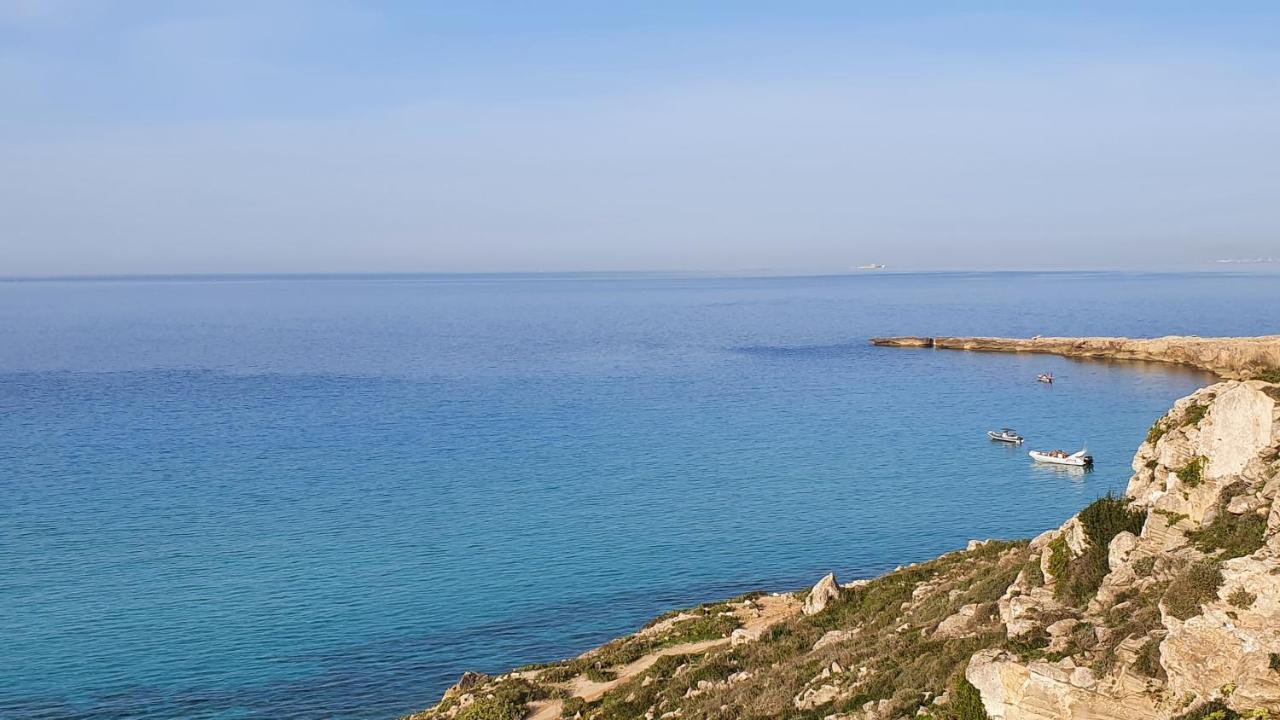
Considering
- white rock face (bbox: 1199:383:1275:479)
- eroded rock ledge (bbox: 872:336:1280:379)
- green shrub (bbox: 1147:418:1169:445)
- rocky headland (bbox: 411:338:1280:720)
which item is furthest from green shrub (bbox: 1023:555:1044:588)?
eroded rock ledge (bbox: 872:336:1280:379)

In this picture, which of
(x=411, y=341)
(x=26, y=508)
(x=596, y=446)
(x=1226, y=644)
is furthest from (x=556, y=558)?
(x=411, y=341)

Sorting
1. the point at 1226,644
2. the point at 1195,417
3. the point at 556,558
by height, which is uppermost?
the point at 1195,417

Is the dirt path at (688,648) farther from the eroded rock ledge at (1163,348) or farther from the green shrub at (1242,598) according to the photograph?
the eroded rock ledge at (1163,348)

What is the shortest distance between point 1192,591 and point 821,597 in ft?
61.9

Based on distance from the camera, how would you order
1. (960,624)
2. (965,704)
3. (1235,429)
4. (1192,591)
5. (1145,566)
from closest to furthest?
(1192,591) < (965,704) < (1145,566) < (1235,429) < (960,624)

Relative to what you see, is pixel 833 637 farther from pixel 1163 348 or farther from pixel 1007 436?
pixel 1163 348

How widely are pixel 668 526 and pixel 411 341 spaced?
133013 millimetres

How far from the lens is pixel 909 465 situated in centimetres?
7844

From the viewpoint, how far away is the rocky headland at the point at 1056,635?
17.4 metres

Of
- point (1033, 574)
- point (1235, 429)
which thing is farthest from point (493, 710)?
point (1235, 429)

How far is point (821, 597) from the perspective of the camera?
36375 mm

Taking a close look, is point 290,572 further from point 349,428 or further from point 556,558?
point 349,428

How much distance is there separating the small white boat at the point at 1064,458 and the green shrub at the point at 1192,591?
62876 mm

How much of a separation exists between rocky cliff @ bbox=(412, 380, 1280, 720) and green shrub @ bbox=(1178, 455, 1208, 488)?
0.11ft
